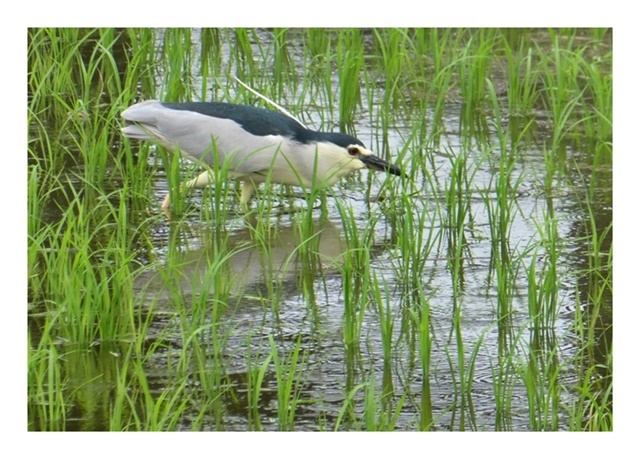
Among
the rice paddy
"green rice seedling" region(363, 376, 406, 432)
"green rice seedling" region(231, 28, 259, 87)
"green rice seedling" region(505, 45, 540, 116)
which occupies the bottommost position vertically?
"green rice seedling" region(363, 376, 406, 432)

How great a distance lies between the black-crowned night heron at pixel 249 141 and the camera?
20.3 feet

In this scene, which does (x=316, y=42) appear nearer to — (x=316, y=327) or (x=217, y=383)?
(x=316, y=327)

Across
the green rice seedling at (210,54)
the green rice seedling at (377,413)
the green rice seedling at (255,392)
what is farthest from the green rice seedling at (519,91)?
the green rice seedling at (255,392)

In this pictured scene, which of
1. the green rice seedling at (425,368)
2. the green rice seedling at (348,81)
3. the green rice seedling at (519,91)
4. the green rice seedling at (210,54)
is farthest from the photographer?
the green rice seedling at (210,54)

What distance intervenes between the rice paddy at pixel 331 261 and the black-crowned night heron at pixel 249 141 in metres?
0.14

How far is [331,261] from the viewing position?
5.65m

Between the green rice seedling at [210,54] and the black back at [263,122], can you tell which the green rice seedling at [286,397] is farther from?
the green rice seedling at [210,54]

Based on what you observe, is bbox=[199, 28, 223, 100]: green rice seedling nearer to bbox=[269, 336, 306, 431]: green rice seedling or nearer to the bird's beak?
the bird's beak

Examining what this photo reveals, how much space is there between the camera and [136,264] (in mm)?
5480

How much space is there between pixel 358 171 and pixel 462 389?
2.71m

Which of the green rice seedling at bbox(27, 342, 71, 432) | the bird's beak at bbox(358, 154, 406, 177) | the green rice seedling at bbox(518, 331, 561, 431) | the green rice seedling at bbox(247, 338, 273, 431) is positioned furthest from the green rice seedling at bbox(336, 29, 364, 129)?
the green rice seedling at bbox(27, 342, 71, 432)

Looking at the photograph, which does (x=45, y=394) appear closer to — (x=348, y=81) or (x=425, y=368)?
(x=425, y=368)

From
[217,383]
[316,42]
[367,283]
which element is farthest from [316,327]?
[316,42]

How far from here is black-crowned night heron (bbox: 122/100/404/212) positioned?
6.19 metres
